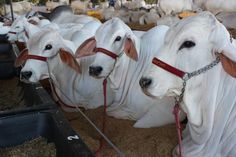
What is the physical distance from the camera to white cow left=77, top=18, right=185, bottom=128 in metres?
3.01

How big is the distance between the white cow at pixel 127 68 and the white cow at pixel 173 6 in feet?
27.2

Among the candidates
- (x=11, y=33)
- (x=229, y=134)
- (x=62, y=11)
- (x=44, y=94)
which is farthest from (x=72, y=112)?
(x=62, y=11)

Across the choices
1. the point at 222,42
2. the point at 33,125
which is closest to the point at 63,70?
the point at 33,125

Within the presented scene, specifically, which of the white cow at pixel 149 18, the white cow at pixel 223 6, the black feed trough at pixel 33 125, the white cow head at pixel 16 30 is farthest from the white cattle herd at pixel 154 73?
the white cow at pixel 149 18

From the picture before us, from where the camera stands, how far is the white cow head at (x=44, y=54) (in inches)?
132

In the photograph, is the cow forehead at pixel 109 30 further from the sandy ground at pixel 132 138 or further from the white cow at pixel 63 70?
the sandy ground at pixel 132 138

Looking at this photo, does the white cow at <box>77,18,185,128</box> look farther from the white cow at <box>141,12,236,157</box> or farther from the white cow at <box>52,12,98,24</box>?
the white cow at <box>52,12,98,24</box>

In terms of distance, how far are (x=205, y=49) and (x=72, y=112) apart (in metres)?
1.88

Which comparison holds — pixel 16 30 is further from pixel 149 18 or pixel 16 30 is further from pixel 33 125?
pixel 149 18

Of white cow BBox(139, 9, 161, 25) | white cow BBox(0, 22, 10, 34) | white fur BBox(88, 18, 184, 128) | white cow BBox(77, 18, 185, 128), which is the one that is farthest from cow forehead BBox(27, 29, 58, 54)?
white cow BBox(139, 9, 161, 25)

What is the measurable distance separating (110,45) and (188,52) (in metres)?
1.08

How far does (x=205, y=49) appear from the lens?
6.95 ft

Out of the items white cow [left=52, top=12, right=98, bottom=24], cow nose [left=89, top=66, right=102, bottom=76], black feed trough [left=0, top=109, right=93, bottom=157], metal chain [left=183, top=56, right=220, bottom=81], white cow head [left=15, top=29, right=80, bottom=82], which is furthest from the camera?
white cow [left=52, top=12, right=98, bottom=24]

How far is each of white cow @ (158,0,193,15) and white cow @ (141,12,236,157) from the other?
31.1 ft
